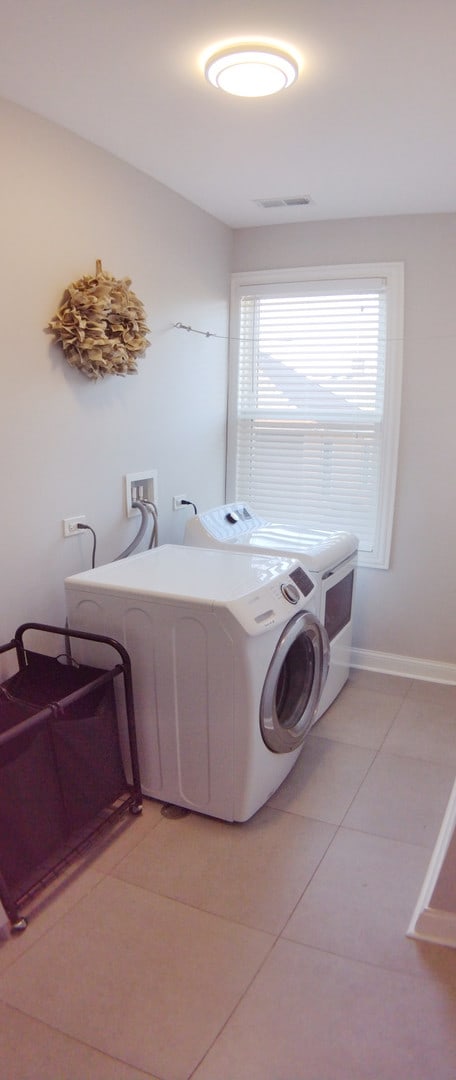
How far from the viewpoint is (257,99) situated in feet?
6.61

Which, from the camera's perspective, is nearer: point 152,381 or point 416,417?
point 152,381

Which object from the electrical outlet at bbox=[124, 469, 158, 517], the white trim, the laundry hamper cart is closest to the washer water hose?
the electrical outlet at bbox=[124, 469, 158, 517]

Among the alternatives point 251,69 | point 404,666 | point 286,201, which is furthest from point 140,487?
Result: point 404,666

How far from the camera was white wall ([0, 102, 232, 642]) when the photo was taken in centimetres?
216

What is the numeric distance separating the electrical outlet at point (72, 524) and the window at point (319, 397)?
143cm

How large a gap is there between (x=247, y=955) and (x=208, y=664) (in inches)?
31.4

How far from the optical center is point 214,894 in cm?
197

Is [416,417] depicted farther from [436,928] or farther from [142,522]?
[436,928]

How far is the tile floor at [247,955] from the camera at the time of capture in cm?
148

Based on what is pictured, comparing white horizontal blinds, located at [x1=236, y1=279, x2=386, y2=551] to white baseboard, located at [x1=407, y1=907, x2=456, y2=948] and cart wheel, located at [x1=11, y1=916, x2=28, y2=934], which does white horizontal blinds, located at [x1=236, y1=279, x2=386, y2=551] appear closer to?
white baseboard, located at [x1=407, y1=907, x2=456, y2=948]

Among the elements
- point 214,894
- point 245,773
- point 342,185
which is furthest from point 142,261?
point 214,894

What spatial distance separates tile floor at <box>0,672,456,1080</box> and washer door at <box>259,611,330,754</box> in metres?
0.28

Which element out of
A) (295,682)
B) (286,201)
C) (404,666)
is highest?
(286,201)

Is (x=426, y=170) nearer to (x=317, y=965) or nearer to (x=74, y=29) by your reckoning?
(x=74, y=29)
